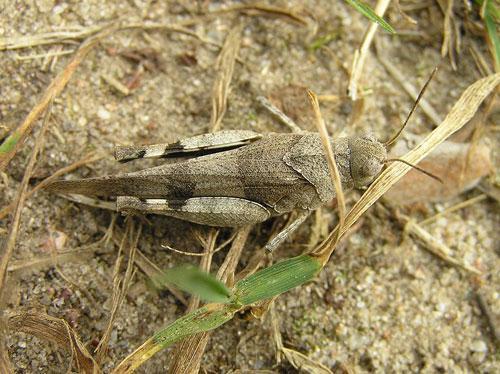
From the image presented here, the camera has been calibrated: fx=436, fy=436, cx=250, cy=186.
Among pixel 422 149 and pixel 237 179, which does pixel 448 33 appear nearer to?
pixel 422 149

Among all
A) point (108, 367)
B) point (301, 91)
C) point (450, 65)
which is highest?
point (450, 65)

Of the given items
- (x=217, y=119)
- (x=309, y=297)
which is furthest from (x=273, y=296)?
(x=217, y=119)

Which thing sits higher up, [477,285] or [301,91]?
[301,91]

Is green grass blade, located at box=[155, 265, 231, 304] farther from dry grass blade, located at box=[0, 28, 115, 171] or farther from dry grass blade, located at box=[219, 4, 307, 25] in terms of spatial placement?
dry grass blade, located at box=[219, 4, 307, 25]

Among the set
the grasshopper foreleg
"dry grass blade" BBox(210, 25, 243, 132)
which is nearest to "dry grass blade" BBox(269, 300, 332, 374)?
the grasshopper foreleg

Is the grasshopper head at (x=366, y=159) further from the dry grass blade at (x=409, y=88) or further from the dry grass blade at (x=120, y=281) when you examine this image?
the dry grass blade at (x=120, y=281)

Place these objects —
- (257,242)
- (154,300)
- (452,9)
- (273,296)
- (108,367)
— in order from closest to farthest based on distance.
Answer: (273,296) < (108,367) < (154,300) < (257,242) < (452,9)

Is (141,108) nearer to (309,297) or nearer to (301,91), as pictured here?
(301,91)
